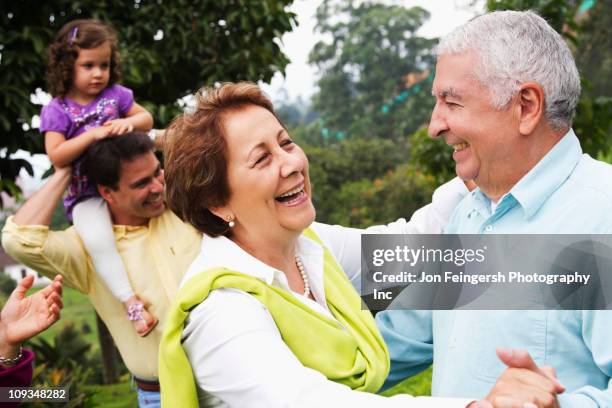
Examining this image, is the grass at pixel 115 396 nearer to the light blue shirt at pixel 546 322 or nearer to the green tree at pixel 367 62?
the light blue shirt at pixel 546 322

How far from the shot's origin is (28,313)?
7.48 feet

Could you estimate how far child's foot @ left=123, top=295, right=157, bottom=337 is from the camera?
9.75ft

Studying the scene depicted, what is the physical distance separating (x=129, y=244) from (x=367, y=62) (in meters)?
32.4

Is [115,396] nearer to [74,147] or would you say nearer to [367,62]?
[74,147]

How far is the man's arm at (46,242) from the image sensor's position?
304cm

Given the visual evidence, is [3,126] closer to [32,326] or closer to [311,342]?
[32,326]

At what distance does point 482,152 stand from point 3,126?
10.7 feet

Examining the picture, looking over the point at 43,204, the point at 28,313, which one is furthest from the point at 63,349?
the point at 28,313

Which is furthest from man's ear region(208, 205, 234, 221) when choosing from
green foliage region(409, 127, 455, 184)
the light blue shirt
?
green foliage region(409, 127, 455, 184)

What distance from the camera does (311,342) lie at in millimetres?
1741

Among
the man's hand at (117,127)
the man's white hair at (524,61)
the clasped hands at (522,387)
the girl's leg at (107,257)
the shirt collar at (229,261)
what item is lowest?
the girl's leg at (107,257)

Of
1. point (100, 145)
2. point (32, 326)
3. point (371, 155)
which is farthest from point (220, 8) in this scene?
point (371, 155)

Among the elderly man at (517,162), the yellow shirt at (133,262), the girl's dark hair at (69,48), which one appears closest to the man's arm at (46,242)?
the yellow shirt at (133,262)

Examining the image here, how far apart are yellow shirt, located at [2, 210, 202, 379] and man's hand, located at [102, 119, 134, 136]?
413mm
